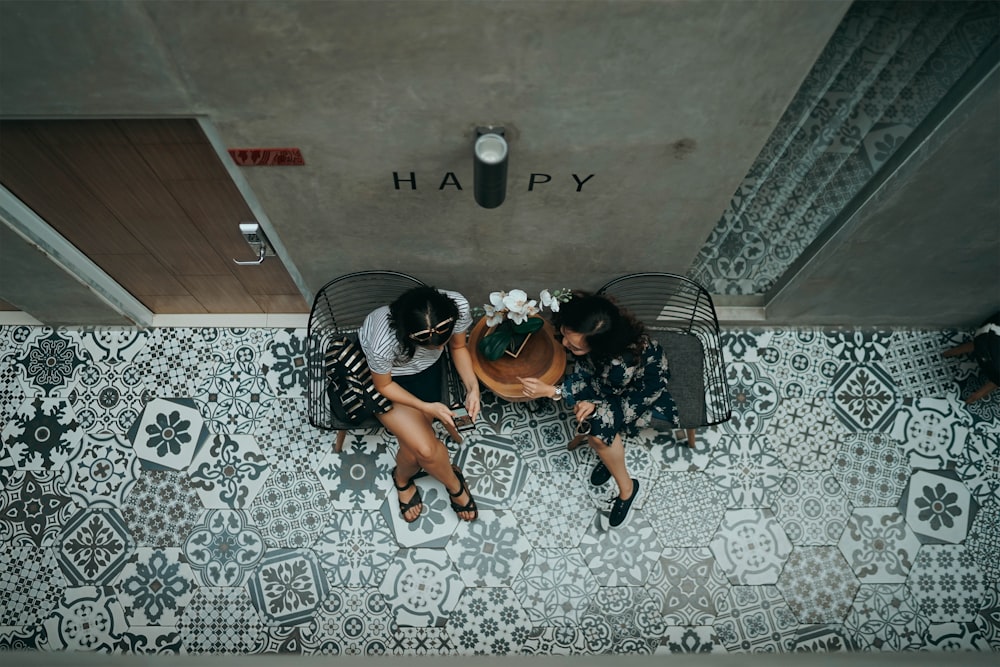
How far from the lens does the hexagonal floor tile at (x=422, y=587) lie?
9.52ft

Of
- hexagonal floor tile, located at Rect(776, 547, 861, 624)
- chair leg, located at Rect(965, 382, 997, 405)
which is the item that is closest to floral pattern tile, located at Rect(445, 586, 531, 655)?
hexagonal floor tile, located at Rect(776, 547, 861, 624)

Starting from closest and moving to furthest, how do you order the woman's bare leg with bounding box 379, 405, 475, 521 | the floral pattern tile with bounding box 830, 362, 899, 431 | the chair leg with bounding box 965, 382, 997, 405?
the woman's bare leg with bounding box 379, 405, 475, 521 → the chair leg with bounding box 965, 382, 997, 405 → the floral pattern tile with bounding box 830, 362, 899, 431

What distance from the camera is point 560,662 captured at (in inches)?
101

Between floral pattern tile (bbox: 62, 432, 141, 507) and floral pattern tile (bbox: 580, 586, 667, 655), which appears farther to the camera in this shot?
floral pattern tile (bbox: 62, 432, 141, 507)

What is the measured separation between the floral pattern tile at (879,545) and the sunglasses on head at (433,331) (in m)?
2.21

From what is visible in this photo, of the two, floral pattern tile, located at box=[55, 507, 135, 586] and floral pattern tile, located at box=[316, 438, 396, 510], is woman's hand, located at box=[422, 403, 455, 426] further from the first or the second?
floral pattern tile, located at box=[55, 507, 135, 586]

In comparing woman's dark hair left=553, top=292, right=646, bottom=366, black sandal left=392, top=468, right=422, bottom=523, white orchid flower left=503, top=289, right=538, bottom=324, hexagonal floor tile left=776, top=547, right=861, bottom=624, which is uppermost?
white orchid flower left=503, top=289, right=538, bottom=324

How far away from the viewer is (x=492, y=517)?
3051mm

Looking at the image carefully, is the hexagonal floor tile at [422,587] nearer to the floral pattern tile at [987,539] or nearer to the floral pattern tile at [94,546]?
the floral pattern tile at [94,546]

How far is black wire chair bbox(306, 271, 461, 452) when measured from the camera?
109 inches

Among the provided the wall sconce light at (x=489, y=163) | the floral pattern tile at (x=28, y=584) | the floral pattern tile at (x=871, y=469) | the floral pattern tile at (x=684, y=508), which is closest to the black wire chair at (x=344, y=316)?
the wall sconce light at (x=489, y=163)

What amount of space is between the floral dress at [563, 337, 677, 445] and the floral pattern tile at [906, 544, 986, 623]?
145cm

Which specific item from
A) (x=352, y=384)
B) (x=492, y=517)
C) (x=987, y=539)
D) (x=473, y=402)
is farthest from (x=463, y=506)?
(x=987, y=539)

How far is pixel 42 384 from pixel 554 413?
2652 mm
